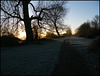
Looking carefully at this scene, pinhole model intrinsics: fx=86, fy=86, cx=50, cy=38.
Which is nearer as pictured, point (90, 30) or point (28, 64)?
point (28, 64)

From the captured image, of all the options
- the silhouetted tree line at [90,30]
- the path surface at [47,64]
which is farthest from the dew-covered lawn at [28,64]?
the silhouetted tree line at [90,30]

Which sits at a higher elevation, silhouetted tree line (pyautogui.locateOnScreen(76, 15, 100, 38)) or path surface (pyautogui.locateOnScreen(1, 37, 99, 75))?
silhouetted tree line (pyautogui.locateOnScreen(76, 15, 100, 38))

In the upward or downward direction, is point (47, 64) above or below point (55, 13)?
below

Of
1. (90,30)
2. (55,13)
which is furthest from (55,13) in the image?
(90,30)

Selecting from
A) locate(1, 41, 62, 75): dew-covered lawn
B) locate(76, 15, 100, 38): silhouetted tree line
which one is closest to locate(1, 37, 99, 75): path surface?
locate(1, 41, 62, 75): dew-covered lawn

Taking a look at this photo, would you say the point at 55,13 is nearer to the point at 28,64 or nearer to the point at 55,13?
the point at 55,13

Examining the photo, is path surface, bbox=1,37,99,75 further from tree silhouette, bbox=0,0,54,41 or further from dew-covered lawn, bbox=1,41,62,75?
tree silhouette, bbox=0,0,54,41

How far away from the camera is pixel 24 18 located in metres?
11.8

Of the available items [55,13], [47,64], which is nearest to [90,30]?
[55,13]

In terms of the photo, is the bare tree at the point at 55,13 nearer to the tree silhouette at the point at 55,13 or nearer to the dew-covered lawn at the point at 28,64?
the tree silhouette at the point at 55,13

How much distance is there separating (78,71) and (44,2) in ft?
38.3

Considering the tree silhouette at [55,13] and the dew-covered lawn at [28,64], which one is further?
the tree silhouette at [55,13]

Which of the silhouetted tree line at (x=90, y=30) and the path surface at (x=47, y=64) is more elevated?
the silhouetted tree line at (x=90, y=30)

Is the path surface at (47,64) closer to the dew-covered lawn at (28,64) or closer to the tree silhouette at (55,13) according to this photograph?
the dew-covered lawn at (28,64)
